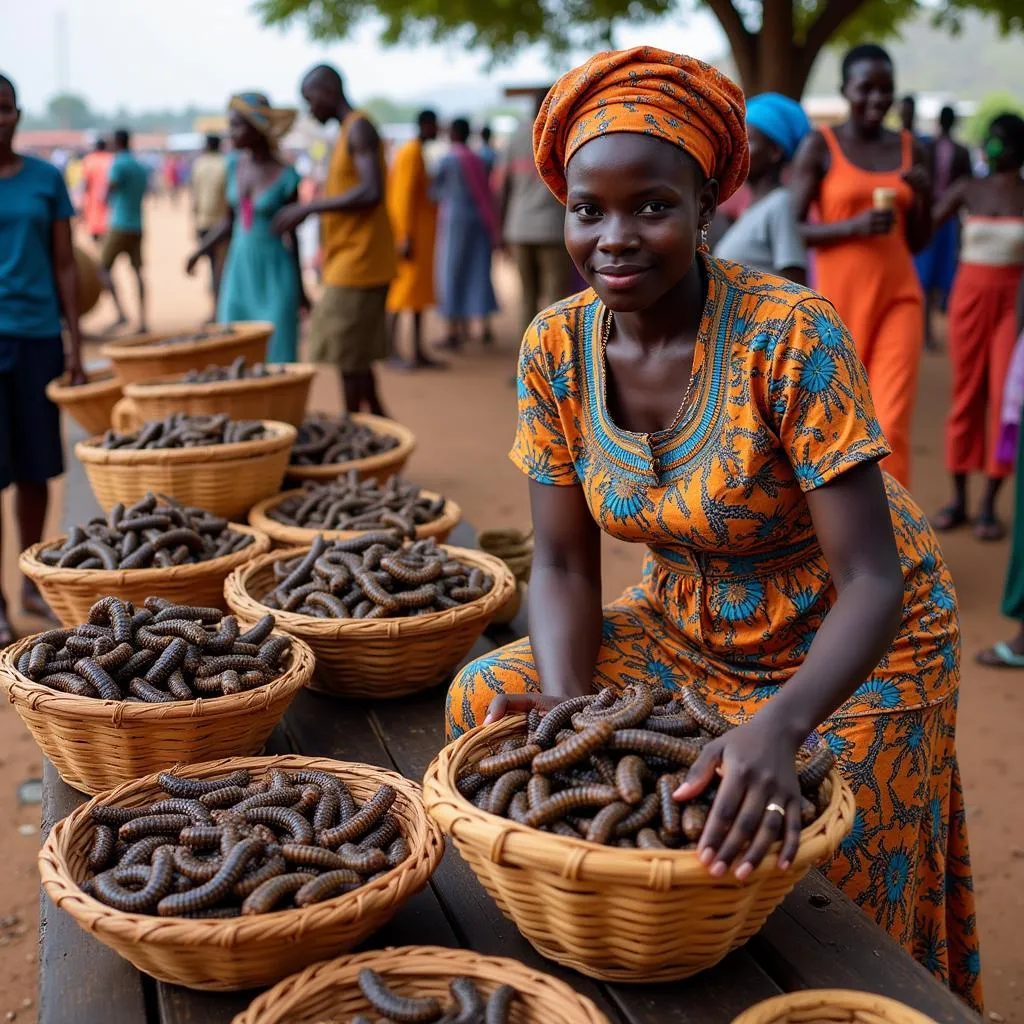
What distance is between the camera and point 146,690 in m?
2.46

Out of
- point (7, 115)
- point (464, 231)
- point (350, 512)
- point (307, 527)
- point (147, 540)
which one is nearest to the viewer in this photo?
point (147, 540)

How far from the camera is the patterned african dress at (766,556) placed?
2.24 meters

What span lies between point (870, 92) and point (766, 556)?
3746mm

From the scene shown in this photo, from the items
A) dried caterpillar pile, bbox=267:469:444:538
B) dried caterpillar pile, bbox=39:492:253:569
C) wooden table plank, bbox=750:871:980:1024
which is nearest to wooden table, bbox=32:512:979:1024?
wooden table plank, bbox=750:871:980:1024

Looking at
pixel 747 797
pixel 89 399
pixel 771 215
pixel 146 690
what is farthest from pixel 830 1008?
pixel 89 399

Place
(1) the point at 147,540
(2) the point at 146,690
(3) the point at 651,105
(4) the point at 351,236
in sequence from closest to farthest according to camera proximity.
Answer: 1. (3) the point at 651,105
2. (2) the point at 146,690
3. (1) the point at 147,540
4. (4) the point at 351,236

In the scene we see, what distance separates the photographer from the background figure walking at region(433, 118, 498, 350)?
42.3ft

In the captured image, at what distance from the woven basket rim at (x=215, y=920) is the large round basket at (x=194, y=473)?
6.25 feet

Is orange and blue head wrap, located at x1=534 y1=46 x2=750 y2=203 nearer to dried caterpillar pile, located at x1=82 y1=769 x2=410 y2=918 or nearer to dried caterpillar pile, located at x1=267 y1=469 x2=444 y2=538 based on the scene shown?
dried caterpillar pile, located at x1=82 y1=769 x2=410 y2=918

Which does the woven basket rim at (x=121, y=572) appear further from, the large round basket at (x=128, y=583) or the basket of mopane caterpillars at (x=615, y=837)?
the basket of mopane caterpillars at (x=615, y=837)

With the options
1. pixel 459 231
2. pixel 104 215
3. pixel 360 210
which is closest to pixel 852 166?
pixel 360 210

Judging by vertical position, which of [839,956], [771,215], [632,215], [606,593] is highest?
[632,215]

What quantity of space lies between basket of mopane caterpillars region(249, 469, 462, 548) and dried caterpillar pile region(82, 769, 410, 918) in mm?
1487

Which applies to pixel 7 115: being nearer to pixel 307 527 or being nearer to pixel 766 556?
pixel 307 527
